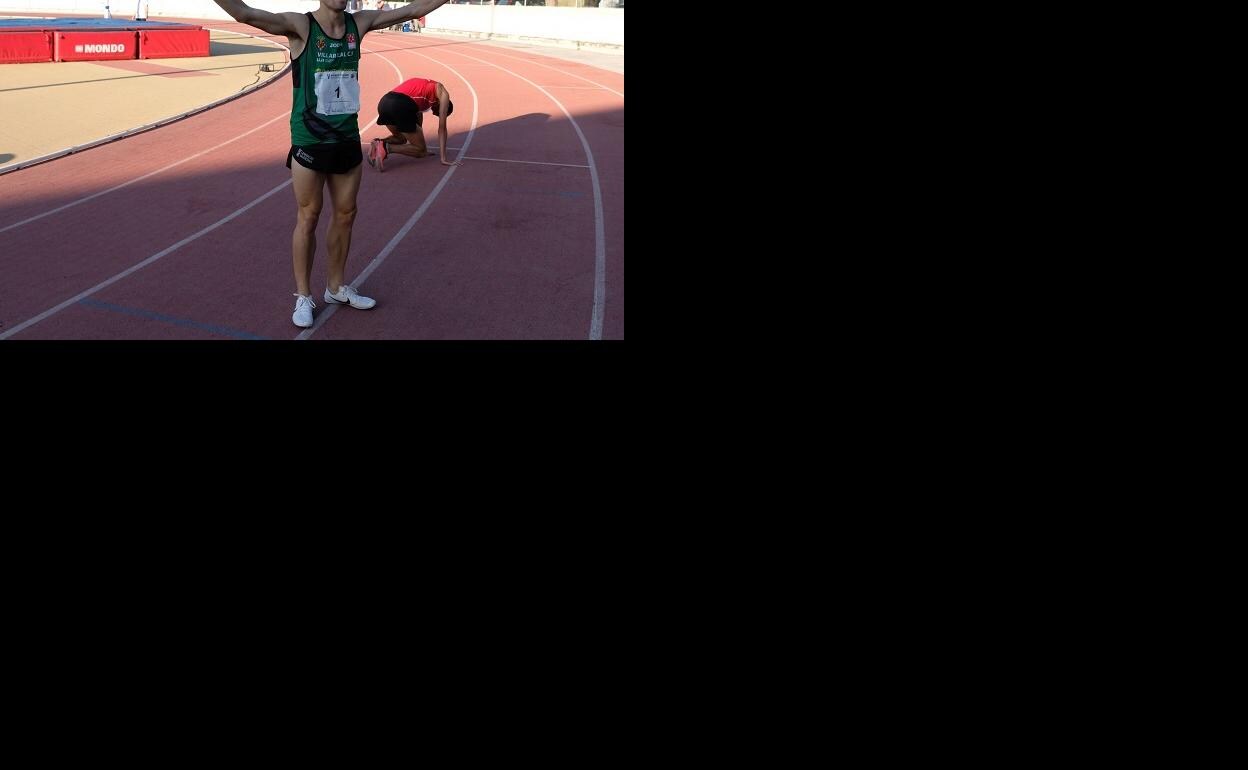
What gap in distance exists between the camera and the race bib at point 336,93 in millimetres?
4113

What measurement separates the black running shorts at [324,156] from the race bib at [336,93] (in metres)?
0.18

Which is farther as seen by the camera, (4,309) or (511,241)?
(511,241)

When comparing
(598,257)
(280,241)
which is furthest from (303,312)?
(598,257)

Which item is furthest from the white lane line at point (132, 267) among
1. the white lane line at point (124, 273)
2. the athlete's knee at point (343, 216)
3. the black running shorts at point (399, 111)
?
the athlete's knee at point (343, 216)

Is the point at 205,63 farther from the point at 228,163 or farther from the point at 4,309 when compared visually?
the point at 4,309

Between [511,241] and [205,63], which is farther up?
[205,63]

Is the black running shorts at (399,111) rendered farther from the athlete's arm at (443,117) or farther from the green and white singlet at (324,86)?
the green and white singlet at (324,86)

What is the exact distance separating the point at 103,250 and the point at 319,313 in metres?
2.42

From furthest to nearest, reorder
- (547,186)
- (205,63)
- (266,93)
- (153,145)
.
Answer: (205,63), (266,93), (153,145), (547,186)

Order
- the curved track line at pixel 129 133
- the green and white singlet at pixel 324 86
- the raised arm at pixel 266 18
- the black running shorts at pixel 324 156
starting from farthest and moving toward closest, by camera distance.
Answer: the curved track line at pixel 129 133 < the black running shorts at pixel 324 156 < the green and white singlet at pixel 324 86 < the raised arm at pixel 266 18

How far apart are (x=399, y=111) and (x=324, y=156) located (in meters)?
4.65

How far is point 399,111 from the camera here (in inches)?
333

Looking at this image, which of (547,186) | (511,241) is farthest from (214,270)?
Result: (547,186)

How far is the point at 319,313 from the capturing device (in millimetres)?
5000
